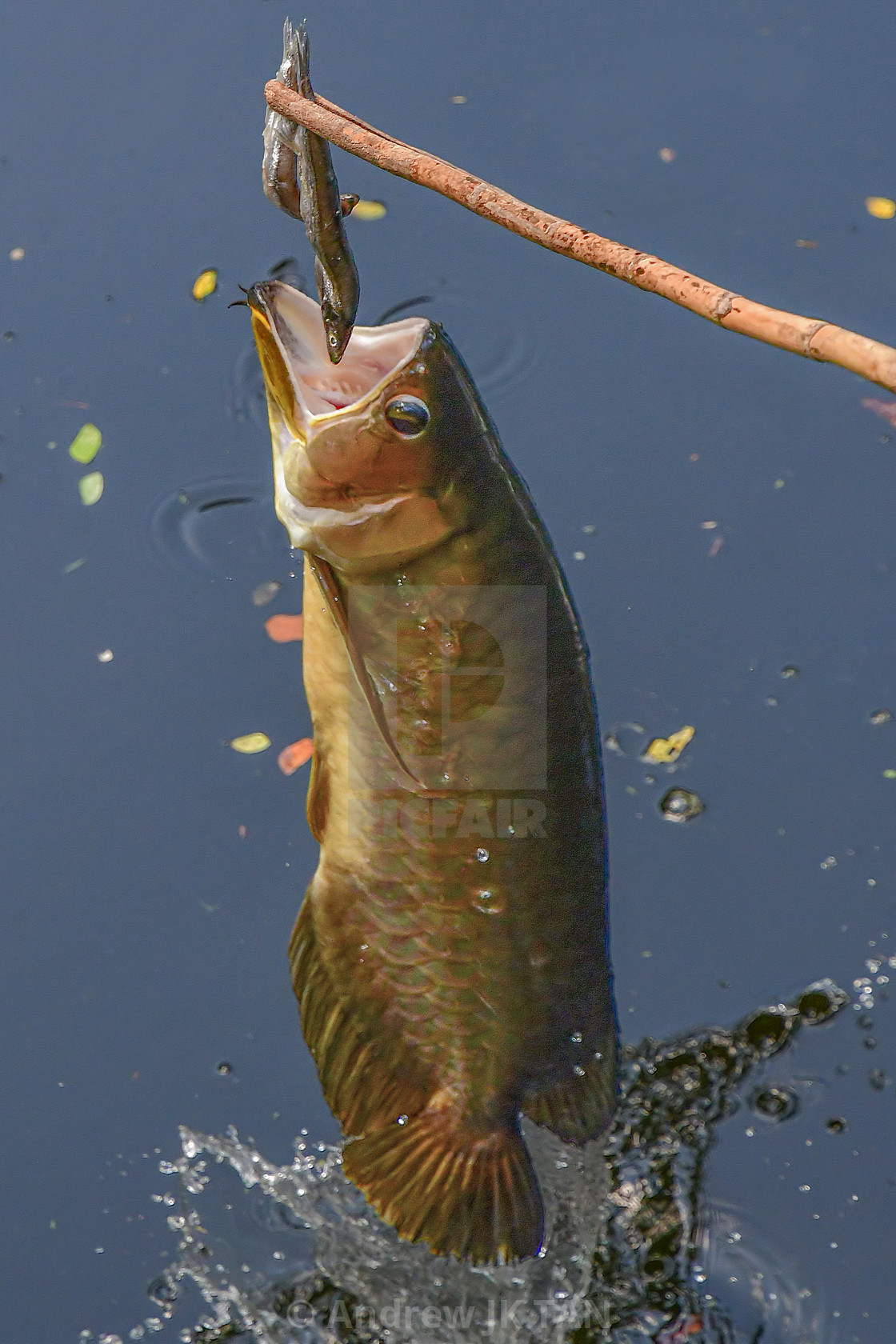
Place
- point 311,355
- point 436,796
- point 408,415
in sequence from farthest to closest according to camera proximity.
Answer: point 436,796, point 311,355, point 408,415

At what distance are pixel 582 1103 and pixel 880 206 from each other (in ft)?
10.1

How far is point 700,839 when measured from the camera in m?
3.34

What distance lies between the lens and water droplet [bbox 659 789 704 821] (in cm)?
336

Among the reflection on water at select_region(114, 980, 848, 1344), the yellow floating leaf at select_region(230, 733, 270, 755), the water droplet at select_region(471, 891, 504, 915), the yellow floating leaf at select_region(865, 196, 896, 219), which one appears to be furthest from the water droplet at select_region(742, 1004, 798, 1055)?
the yellow floating leaf at select_region(865, 196, 896, 219)

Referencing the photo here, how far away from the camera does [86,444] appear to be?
3.90 m

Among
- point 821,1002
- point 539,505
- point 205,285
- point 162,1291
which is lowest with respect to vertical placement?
point 162,1291

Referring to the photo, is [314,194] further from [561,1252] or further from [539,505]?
[561,1252]

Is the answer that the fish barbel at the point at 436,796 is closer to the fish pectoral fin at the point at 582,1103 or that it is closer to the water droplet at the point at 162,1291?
the fish pectoral fin at the point at 582,1103

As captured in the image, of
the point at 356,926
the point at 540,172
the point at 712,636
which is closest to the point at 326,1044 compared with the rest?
the point at 356,926

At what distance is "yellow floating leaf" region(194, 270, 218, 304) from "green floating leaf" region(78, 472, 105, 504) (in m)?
0.68

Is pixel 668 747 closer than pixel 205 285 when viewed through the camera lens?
Yes

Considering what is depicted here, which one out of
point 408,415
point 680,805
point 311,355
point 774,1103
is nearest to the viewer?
point 408,415

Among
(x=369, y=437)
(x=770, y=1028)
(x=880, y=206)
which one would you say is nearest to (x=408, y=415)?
(x=369, y=437)

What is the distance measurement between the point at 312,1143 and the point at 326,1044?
532 mm
